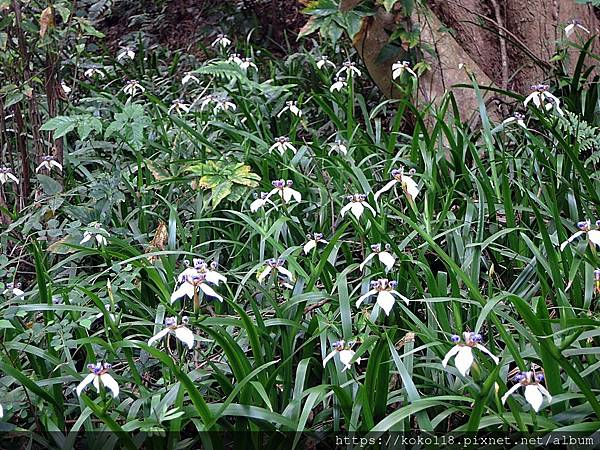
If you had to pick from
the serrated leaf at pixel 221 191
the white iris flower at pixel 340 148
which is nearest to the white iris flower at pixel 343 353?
the serrated leaf at pixel 221 191

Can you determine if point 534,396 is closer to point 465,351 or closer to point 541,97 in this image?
point 465,351

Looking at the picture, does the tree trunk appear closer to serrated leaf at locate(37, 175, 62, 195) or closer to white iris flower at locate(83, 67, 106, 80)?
white iris flower at locate(83, 67, 106, 80)

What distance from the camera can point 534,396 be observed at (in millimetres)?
1707

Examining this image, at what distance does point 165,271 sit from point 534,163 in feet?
5.34

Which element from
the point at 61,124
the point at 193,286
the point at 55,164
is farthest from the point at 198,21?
the point at 193,286

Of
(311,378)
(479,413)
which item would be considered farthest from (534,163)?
(479,413)

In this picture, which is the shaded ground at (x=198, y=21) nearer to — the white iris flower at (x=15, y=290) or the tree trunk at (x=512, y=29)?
the tree trunk at (x=512, y=29)

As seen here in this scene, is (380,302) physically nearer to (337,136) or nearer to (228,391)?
(228,391)

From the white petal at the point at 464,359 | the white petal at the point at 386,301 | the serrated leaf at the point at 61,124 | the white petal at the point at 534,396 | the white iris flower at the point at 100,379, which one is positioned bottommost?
the white petal at the point at 534,396

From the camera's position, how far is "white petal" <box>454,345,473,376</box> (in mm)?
1803

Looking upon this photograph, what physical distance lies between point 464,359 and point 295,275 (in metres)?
0.94

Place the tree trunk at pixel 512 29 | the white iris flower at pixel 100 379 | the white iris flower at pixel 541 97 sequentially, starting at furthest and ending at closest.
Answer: the tree trunk at pixel 512 29 → the white iris flower at pixel 541 97 → the white iris flower at pixel 100 379

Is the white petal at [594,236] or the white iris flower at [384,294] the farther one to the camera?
the white petal at [594,236]

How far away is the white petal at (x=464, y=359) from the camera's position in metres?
1.80
